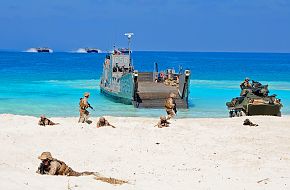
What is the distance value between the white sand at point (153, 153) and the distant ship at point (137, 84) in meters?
12.6

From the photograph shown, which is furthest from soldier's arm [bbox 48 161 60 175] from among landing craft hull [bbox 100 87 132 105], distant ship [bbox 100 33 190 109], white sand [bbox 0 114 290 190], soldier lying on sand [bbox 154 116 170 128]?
landing craft hull [bbox 100 87 132 105]

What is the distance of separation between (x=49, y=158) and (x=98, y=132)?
6.83 meters

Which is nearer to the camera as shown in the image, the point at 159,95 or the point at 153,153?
the point at 153,153

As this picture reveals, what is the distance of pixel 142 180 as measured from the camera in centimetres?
1326

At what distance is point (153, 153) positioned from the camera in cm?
1730

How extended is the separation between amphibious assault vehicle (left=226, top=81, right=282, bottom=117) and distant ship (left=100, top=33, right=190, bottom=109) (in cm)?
860

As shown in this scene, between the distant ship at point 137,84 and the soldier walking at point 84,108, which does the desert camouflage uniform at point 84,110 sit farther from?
the distant ship at point 137,84

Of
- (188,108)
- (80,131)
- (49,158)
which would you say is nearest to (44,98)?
(188,108)

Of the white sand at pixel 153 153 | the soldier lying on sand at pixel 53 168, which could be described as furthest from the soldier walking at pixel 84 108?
the soldier lying on sand at pixel 53 168

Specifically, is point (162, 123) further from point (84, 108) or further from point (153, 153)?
point (153, 153)

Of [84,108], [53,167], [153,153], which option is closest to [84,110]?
[84,108]

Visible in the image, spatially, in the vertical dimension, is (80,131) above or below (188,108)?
below

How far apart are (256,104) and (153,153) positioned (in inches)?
410

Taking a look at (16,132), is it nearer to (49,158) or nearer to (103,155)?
(103,155)
